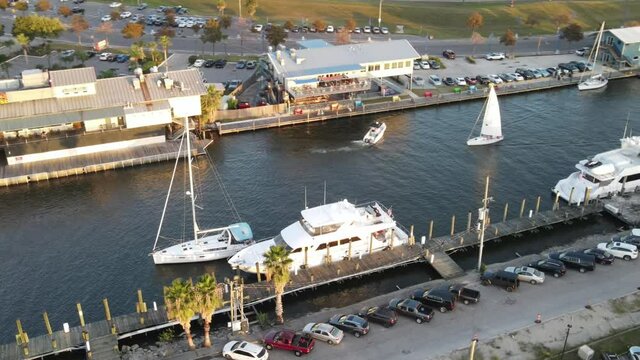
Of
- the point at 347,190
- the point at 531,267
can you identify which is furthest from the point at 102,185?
the point at 531,267

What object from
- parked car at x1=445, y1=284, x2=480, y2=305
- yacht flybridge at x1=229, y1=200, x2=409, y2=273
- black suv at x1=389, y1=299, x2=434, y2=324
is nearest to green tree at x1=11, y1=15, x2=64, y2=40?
A: yacht flybridge at x1=229, y1=200, x2=409, y2=273

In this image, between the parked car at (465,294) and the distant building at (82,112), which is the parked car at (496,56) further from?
the parked car at (465,294)

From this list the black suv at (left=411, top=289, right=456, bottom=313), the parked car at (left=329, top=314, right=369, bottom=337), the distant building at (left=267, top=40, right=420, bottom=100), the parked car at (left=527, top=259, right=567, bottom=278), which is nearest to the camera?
the parked car at (left=329, top=314, right=369, bottom=337)

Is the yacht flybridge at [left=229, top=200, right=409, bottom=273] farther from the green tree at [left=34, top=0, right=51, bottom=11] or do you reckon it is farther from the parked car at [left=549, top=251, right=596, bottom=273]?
the green tree at [left=34, top=0, right=51, bottom=11]

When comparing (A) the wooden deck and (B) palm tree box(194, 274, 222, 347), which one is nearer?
(B) palm tree box(194, 274, 222, 347)

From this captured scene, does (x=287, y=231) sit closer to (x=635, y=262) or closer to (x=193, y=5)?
(x=635, y=262)

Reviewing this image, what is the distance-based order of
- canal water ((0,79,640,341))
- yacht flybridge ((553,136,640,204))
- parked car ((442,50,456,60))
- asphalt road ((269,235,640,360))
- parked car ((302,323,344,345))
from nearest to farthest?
asphalt road ((269,235,640,360))
parked car ((302,323,344,345))
canal water ((0,79,640,341))
yacht flybridge ((553,136,640,204))
parked car ((442,50,456,60))

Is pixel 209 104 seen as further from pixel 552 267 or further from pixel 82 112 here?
pixel 552 267
